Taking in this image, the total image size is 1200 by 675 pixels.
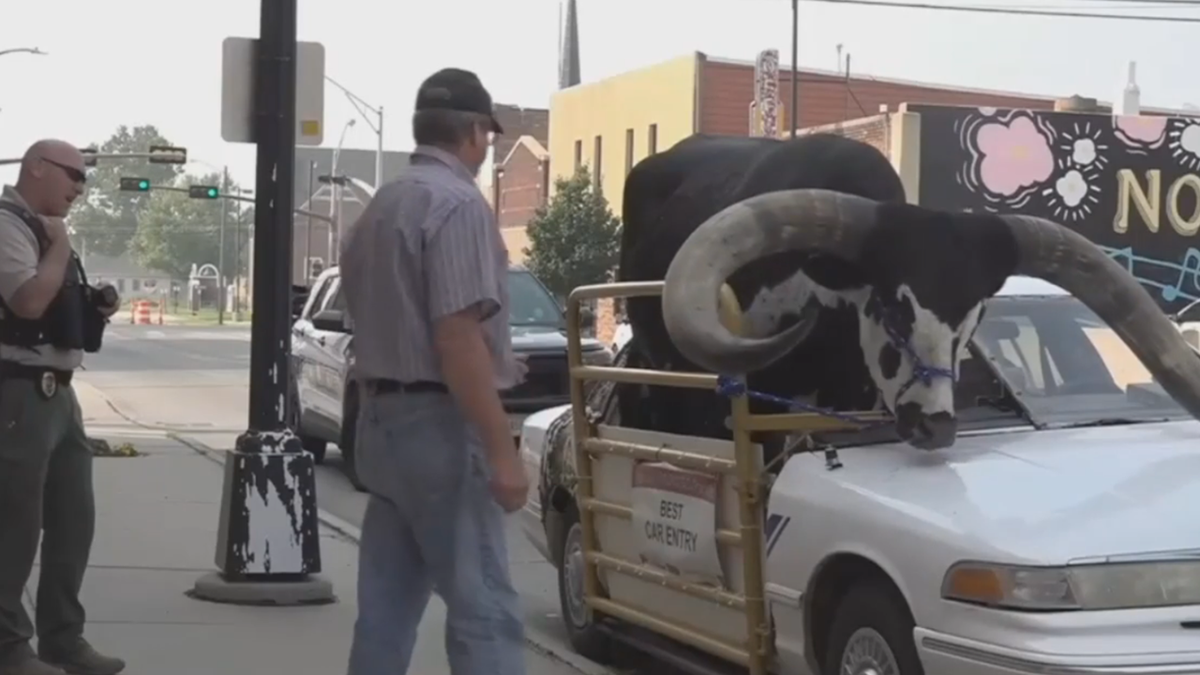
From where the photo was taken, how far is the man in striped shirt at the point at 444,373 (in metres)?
4.77

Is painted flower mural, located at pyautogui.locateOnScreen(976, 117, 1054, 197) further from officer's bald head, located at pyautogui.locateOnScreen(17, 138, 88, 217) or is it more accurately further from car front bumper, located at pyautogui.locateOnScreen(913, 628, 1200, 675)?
car front bumper, located at pyautogui.locateOnScreen(913, 628, 1200, 675)

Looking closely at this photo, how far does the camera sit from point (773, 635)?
6395 millimetres

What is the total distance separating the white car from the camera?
5105 millimetres

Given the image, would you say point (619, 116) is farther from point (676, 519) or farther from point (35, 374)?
point (35, 374)

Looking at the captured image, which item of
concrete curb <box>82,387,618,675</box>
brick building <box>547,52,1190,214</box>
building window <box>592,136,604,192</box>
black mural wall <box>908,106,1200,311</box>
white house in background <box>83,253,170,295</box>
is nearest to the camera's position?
concrete curb <box>82,387,618,675</box>

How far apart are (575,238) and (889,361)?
41.7 metres

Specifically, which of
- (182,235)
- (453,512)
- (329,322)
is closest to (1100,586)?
(453,512)

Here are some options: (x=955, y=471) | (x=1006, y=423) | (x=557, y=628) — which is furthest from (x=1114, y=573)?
(x=557, y=628)

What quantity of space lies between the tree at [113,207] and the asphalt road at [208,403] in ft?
380

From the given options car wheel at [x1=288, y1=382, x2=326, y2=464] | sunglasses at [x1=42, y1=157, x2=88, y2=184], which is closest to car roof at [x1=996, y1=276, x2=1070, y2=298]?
sunglasses at [x1=42, y1=157, x2=88, y2=184]

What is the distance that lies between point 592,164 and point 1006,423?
47.1 m

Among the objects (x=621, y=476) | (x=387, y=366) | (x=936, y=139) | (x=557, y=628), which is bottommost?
(x=557, y=628)

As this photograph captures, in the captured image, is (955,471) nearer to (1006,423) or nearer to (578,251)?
(1006,423)

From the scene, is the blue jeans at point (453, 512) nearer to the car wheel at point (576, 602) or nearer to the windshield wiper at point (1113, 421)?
the windshield wiper at point (1113, 421)
